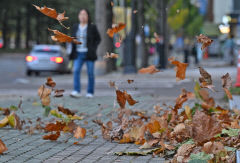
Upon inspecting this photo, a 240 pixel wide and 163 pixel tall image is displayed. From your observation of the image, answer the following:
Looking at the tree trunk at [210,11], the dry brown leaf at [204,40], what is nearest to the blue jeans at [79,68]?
the dry brown leaf at [204,40]

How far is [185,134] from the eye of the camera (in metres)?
6.05

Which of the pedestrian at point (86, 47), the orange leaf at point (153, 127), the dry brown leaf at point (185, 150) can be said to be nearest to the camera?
the dry brown leaf at point (185, 150)

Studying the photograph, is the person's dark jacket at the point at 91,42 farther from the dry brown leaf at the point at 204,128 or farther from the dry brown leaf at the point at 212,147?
the dry brown leaf at the point at 212,147

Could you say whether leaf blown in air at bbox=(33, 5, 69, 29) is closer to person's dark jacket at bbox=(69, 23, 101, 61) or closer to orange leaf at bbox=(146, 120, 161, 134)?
orange leaf at bbox=(146, 120, 161, 134)

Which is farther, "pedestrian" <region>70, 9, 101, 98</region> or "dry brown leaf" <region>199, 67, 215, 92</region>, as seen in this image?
"pedestrian" <region>70, 9, 101, 98</region>

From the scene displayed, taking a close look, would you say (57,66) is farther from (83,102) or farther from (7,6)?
(7,6)

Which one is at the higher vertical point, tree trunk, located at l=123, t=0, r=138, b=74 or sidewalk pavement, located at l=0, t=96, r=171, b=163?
tree trunk, located at l=123, t=0, r=138, b=74

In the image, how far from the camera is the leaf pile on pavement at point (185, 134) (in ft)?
16.9

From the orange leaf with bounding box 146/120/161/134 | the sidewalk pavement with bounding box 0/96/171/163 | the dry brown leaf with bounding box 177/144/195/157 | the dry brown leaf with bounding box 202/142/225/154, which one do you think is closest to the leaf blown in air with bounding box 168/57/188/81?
the orange leaf with bounding box 146/120/161/134

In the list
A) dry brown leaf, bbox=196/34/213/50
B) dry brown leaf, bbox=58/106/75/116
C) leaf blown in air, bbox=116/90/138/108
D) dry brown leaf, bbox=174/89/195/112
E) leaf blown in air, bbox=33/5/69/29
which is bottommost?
dry brown leaf, bbox=58/106/75/116

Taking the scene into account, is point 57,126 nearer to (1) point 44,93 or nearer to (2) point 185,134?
(1) point 44,93

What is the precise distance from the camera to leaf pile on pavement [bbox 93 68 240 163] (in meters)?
5.14

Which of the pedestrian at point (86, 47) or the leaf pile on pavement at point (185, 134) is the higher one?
the pedestrian at point (86, 47)

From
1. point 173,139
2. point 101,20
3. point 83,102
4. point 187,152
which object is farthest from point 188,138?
point 101,20
